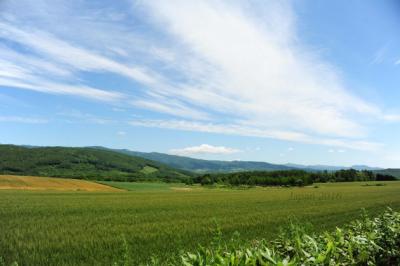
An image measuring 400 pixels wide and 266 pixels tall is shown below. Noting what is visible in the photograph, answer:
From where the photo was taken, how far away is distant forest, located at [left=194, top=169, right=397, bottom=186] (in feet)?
435

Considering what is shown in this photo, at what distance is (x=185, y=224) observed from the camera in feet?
64.0

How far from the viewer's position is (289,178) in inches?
5221

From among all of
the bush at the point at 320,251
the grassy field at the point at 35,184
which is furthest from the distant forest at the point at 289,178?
the bush at the point at 320,251

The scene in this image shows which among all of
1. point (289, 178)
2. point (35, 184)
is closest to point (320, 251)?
point (35, 184)

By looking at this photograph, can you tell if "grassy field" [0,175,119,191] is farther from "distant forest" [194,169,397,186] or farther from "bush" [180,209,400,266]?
"distant forest" [194,169,397,186]

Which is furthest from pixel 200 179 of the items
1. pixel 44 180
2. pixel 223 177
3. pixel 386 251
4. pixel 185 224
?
pixel 386 251

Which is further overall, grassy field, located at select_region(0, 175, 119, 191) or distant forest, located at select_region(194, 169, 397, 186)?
distant forest, located at select_region(194, 169, 397, 186)

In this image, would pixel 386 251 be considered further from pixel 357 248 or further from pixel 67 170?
pixel 67 170

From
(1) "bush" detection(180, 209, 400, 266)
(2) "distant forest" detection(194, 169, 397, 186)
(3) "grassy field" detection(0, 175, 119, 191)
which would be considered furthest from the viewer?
(2) "distant forest" detection(194, 169, 397, 186)

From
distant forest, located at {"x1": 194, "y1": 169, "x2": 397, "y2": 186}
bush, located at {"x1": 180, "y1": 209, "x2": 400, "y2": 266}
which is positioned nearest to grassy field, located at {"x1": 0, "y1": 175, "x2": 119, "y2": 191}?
bush, located at {"x1": 180, "y1": 209, "x2": 400, "y2": 266}

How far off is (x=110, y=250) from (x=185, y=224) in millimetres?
7751

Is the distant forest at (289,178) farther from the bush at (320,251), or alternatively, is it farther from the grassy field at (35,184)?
the bush at (320,251)

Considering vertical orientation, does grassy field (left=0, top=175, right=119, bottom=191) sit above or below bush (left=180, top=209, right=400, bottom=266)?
below

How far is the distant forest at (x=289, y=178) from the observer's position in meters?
132
